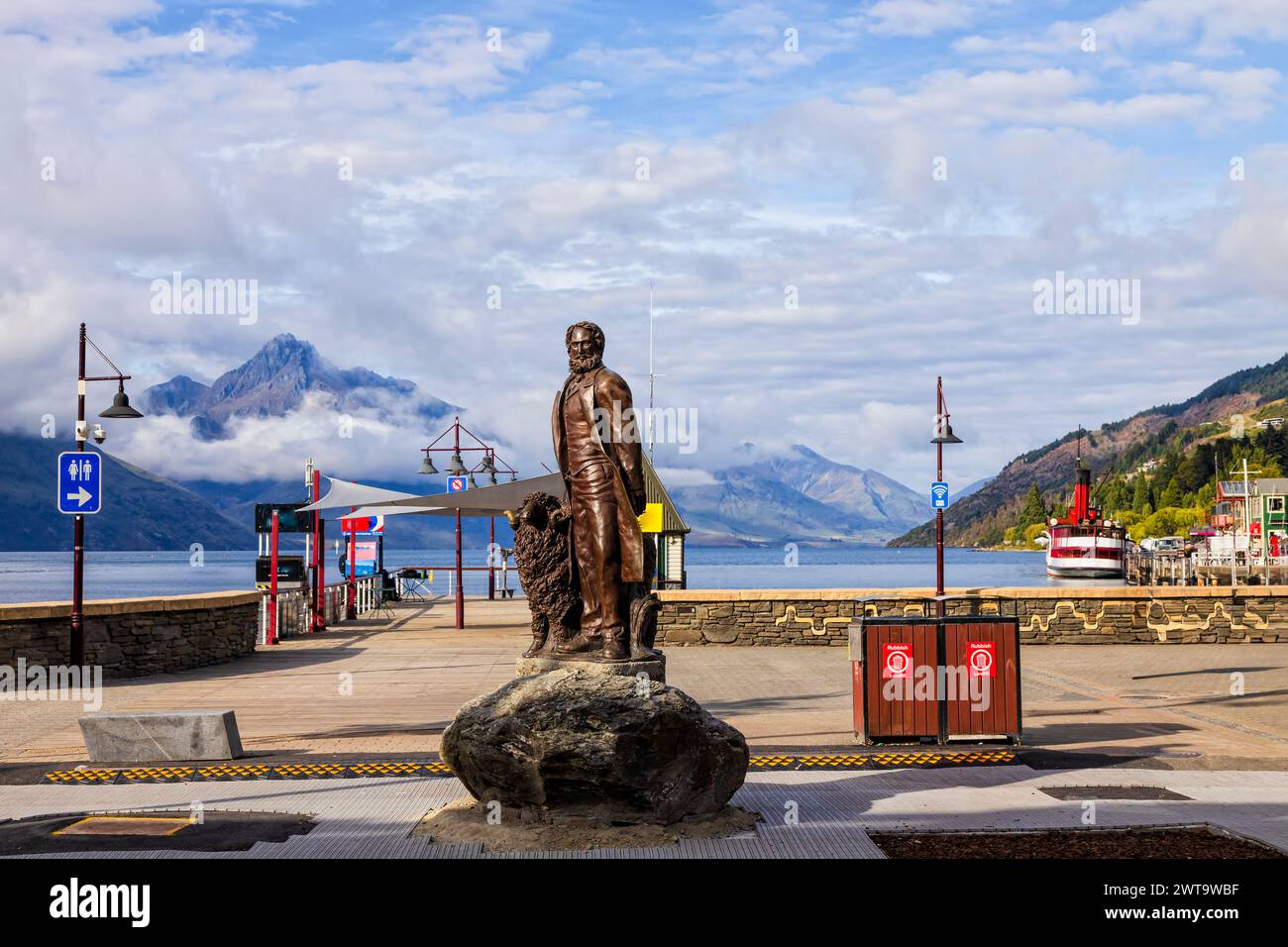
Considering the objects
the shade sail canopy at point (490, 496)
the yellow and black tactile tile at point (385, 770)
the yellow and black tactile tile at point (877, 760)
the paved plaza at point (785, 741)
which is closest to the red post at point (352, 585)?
the shade sail canopy at point (490, 496)

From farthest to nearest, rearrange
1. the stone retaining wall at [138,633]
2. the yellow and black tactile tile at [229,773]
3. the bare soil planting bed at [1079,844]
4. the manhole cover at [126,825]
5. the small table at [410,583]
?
the small table at [410,583] < the stone retaining wall at [138,633] < the yellow and black tactile tile at [229,773] < the manhole cover at [126,825] < the bare soil planting bed at [1079,844]

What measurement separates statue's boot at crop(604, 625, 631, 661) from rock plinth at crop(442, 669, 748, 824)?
254 cm

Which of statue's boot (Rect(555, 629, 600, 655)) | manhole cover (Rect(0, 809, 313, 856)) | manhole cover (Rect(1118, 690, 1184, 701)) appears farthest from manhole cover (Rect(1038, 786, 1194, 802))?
manhole cover (Rect(1118, 690, 1184, 701))

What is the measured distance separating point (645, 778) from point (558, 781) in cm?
57

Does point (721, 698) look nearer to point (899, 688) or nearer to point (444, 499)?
point (899, 688)

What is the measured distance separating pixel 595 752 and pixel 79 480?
12771 millimetres

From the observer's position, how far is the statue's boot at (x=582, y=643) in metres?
11.8

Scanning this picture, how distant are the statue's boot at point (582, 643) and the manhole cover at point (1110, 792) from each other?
3.90 m

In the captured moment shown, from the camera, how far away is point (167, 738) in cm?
1199

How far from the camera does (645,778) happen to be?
28.7 ft

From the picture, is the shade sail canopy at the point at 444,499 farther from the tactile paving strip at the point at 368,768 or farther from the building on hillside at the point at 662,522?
the tactile paving strip at the point at 368,768

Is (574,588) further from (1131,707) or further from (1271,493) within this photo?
(1271,493)
